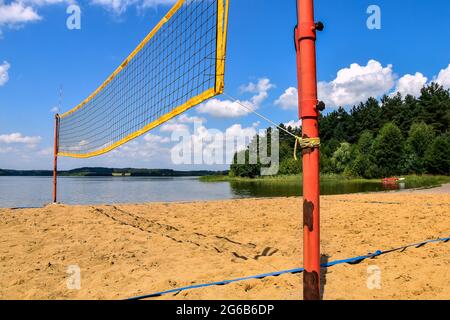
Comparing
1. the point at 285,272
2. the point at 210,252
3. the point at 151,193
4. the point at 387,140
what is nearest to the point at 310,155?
the point at 285,272

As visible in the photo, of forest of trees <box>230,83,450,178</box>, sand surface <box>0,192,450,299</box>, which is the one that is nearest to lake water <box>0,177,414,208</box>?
sand surface <box>0,192,450,299</box>

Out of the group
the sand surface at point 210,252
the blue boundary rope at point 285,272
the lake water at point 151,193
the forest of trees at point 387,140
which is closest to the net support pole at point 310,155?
the sand surface at point 210,252

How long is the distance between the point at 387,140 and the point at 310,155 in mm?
47142

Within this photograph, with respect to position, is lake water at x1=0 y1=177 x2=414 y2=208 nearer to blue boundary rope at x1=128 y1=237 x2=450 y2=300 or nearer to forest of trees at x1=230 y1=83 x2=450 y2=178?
blue boundary rope at x1=128 y1=237 x2=450 y2=300

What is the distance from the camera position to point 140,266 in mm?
3426

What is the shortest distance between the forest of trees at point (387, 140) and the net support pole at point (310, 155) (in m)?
41.9

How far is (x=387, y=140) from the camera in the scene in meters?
44.5

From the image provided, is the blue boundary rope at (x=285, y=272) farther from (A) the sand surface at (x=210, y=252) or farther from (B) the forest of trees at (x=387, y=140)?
(B) the forest of trees at (x=387, y=140)

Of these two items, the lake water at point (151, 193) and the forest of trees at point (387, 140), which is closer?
the lake water at point (151, 193)

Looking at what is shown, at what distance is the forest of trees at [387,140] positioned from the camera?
41.5 meters

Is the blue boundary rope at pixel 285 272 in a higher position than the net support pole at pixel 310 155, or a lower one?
lower
